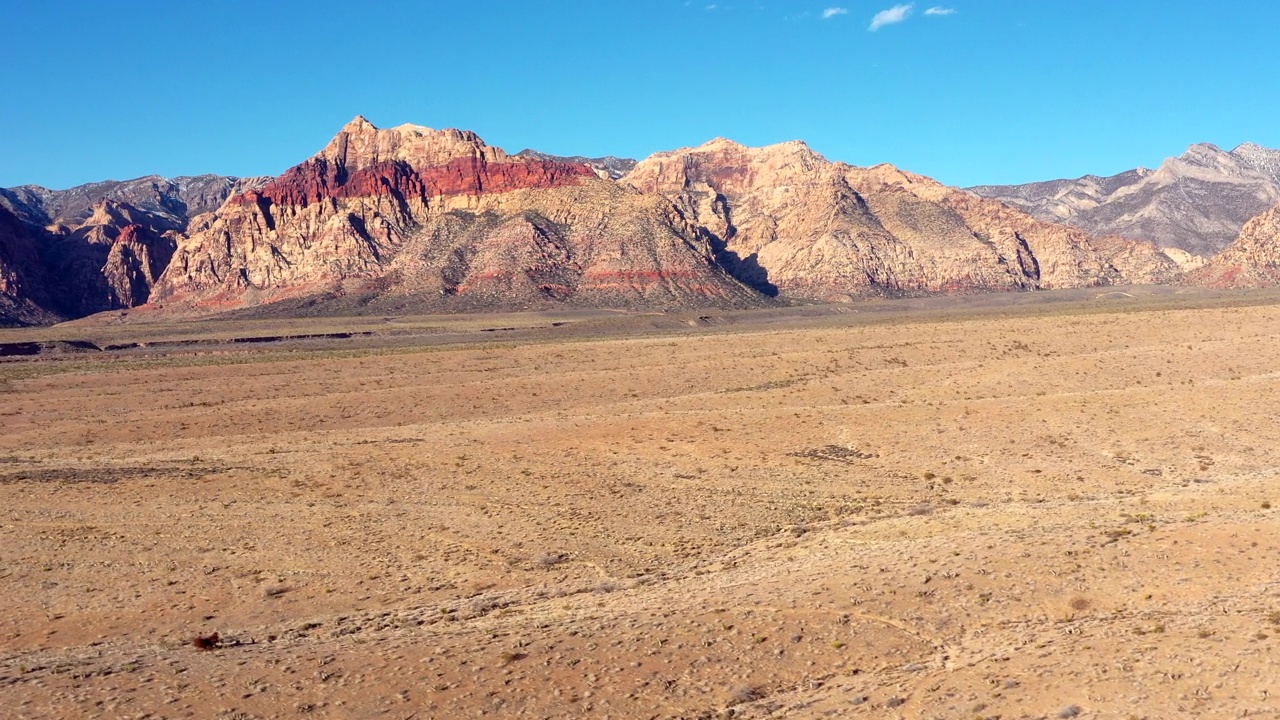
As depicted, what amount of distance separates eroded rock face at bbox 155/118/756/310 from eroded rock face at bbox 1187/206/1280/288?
69.3m

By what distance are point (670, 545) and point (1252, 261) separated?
15412 centimetres

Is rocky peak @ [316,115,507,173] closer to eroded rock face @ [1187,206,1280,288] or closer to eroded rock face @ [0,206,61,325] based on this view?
eroded rock face @ [0,206,61,325]

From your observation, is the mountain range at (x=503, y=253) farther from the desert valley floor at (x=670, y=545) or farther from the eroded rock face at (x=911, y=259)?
the desert valley floor at (x=670, y=545)

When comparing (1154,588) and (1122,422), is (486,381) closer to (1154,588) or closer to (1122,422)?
(1122,422)

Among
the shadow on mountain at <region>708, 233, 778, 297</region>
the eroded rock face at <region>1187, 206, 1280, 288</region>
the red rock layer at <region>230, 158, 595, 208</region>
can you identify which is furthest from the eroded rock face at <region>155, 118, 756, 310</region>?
the eroded rock face at <region>1187, 206, 1280, 288</region>

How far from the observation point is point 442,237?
16938cm

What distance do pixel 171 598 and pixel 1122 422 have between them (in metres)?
27.9

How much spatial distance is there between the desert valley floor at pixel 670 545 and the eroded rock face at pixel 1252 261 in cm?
11030

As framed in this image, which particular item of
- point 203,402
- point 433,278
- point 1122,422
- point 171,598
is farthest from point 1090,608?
point 433,278

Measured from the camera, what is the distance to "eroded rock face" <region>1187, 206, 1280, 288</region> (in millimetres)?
142250

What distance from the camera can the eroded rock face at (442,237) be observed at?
511ft

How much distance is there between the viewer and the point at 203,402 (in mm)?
47719

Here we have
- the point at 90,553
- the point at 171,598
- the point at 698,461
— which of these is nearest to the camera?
the point at 171,598

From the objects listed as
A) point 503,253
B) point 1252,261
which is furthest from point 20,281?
point 1252,261
